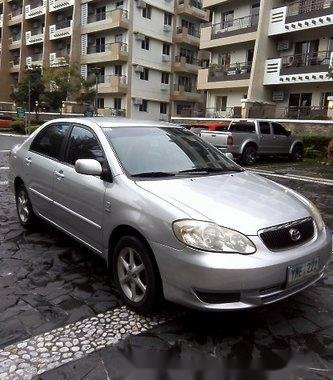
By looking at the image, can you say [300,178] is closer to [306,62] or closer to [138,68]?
[306,62]

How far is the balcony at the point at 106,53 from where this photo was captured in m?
35.6

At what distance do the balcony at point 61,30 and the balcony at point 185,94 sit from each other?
11732mm

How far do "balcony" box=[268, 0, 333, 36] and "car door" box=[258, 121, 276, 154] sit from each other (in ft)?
35.8

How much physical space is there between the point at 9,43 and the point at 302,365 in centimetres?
5558

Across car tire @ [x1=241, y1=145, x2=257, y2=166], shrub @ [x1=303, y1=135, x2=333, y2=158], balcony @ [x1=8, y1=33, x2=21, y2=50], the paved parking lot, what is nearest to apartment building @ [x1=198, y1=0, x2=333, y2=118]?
shrub @ [x1=303, y1=135, x2=333, y2=158]

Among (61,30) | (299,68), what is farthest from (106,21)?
(299,68)

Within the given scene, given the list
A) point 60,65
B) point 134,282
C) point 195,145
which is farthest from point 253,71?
point 134,282

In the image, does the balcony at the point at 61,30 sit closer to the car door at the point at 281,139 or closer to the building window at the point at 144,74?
the building window at the point at 144,74

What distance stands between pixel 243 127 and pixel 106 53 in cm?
2449

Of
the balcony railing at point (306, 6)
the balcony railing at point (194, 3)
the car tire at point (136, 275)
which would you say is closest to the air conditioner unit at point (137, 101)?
the balcony railing at point (194, 3)

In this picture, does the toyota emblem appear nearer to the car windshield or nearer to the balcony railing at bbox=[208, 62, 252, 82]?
the car windshield

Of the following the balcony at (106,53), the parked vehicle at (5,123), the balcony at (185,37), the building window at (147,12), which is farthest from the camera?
the balcony at (185,37)

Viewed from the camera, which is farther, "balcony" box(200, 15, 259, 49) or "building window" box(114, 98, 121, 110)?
"building window" box(114, 98, 121, 110)

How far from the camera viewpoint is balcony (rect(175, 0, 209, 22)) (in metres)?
38.6
